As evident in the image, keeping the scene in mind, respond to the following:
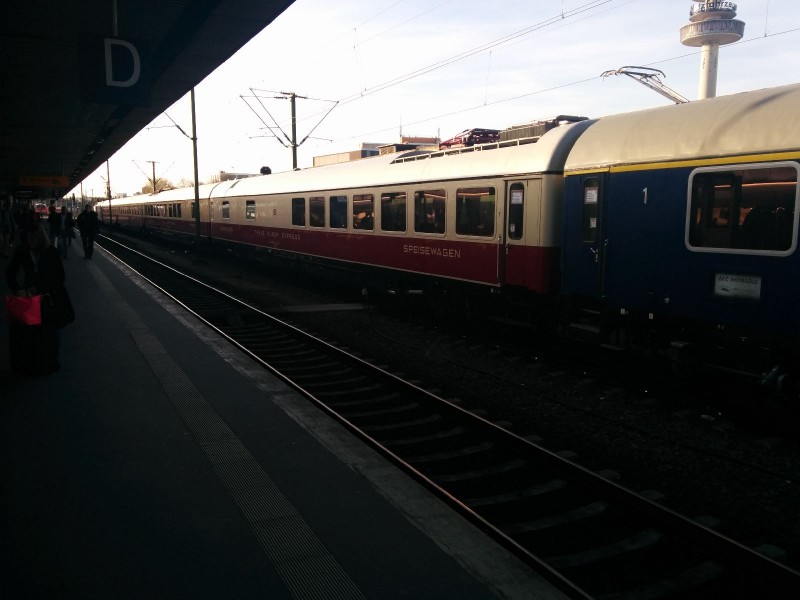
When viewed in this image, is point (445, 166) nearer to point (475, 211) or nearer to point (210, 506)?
point (475, 211)

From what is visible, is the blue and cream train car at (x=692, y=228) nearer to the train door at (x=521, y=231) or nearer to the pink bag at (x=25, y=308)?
the train door at (x=521, y=231)

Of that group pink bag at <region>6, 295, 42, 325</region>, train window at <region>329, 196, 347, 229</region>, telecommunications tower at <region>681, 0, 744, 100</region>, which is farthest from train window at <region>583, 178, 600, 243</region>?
telecommunications tower at <region>681, 0, 744, 100</region>

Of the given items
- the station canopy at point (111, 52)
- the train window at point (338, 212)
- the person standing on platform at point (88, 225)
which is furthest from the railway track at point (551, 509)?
the person standing on platform at point (88, 225)

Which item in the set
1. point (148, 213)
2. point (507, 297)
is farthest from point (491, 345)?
point (148, 213)

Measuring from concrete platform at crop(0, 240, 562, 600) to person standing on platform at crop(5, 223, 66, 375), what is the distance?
0.23 m

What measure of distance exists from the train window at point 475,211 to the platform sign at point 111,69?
212 inches

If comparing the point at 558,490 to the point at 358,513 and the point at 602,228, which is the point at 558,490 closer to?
the point at 358,513

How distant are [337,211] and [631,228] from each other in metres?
9.39

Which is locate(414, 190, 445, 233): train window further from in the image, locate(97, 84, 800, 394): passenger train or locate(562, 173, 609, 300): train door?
locate(562, 173, 609, 300): train door

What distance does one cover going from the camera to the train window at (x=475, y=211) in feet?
34.1

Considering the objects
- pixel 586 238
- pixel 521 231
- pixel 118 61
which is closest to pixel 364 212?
pixel 521 231

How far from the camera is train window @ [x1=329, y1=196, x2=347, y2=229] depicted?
51.1ft

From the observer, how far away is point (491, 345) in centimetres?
1012

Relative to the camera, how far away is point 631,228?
778 centimetres
